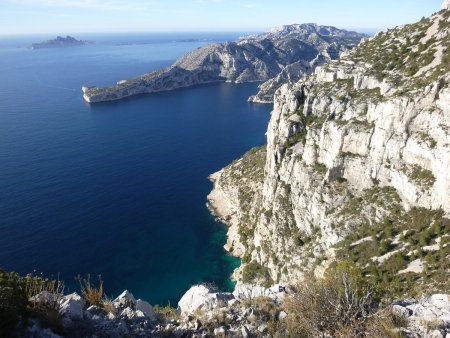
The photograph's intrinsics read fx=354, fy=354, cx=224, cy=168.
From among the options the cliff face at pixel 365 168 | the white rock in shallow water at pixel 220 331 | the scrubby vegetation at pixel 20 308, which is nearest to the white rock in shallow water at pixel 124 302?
the scrubby vegetation at pixel 20 308

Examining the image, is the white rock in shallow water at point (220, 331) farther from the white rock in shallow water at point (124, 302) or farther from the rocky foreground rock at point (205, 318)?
the white rock in shallow water at point (124, 302)

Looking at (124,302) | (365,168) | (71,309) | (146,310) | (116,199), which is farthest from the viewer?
(116,199)

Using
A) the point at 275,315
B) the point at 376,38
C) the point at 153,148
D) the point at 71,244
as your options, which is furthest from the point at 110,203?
the point at 275,315

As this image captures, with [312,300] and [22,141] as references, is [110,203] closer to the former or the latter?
[22,141]

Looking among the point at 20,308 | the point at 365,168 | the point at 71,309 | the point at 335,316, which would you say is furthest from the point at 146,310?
the point at 365,168

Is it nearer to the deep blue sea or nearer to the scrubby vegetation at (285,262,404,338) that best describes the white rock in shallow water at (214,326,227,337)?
the scrubby vegetation at (285,262,404,338)

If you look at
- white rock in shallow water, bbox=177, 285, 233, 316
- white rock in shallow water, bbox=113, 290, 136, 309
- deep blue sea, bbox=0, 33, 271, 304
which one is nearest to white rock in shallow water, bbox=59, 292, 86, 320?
white rock in shallow water, bbox=113, 290, 136, 309

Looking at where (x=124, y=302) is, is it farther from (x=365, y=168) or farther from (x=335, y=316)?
(x=365, y=168)

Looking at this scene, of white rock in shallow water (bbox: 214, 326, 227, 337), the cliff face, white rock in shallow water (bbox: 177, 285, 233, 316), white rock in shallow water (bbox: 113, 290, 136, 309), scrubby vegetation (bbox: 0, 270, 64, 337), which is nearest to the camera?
scrubby vegetation (bbox: 0, 270, 64, 337)

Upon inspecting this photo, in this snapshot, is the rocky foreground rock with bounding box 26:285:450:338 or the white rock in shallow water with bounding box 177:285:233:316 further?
the white rock in shallow water with bounding box 177:285:233:316
